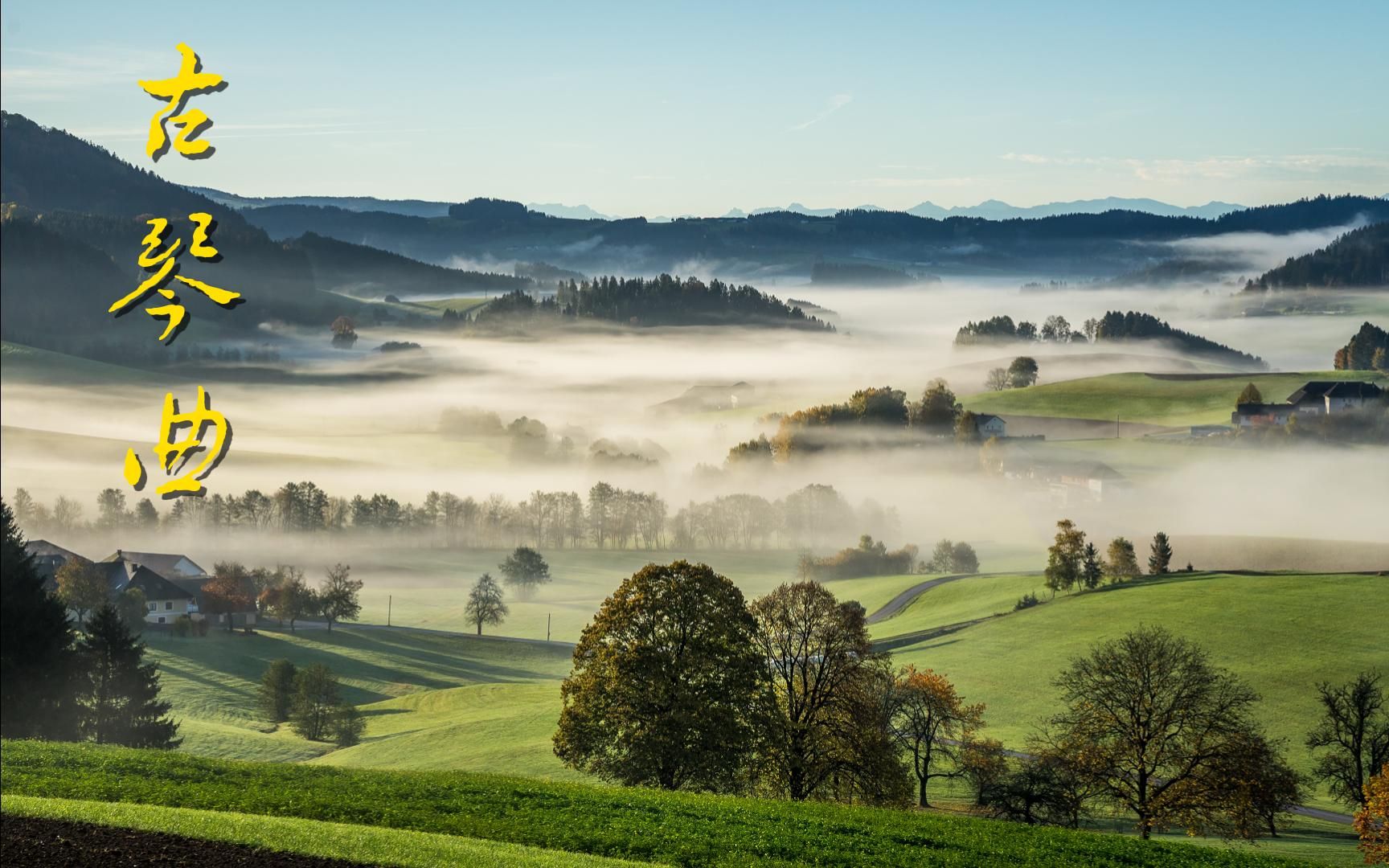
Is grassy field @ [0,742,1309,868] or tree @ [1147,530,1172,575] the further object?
tree @ [1147,530,1172,575]

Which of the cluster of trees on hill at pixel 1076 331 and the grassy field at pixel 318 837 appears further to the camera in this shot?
the cluster of trees on hill at pixel 1076 331

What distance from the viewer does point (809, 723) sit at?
3684 cm

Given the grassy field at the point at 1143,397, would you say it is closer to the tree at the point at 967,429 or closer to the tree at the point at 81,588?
the tree at the point at 967,429

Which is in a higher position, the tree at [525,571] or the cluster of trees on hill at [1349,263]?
the cluster of trees on hill at [1349,263]

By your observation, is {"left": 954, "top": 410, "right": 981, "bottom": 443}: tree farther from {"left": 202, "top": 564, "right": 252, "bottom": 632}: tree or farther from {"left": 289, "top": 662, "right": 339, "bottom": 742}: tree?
{"left": 202, "top": 564, "right": 252, "bottom": 632}: tree

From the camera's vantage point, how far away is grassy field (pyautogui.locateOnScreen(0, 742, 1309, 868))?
2353 centimetres

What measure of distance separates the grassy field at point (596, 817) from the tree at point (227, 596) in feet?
213

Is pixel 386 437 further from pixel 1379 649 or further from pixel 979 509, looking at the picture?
pixel 1379 649

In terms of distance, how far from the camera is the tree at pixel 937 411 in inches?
4336

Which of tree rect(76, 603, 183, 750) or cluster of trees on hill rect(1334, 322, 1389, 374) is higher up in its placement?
cluster of trees on hill rect(1334, 322, 1389, 374)

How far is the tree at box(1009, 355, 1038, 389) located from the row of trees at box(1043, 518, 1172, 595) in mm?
35531

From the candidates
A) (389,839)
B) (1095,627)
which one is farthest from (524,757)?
(1095,627)

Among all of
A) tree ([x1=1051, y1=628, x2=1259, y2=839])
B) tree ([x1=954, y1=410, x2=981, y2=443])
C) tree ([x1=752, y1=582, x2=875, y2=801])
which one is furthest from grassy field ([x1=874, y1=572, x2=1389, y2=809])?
tree ([x1=954, y1=410, x2=981, y2=443])

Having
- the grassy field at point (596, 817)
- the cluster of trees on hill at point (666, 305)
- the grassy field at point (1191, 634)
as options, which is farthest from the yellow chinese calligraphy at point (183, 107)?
the cluster of trees on hill at point (666, 305)
